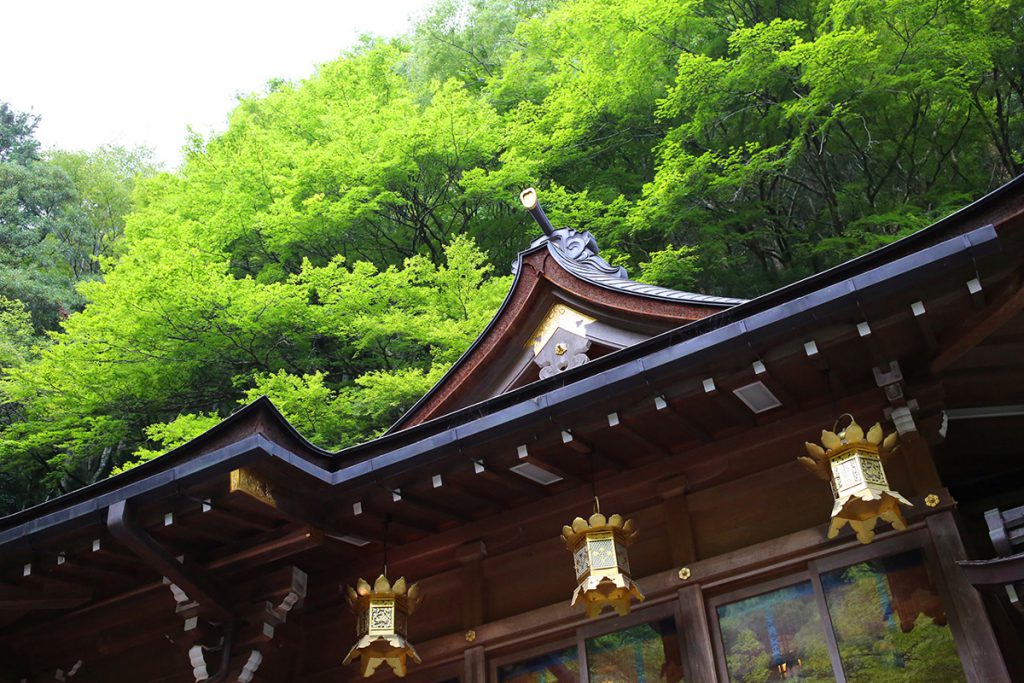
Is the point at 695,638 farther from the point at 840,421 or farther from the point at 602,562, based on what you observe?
the point at 840,421

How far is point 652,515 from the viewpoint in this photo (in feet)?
20.0

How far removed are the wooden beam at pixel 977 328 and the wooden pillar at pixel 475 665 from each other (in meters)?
3.66

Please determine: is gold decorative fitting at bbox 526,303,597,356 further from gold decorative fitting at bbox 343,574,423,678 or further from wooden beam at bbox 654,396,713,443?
gold decorative fitting at bbox 343,574,423,678

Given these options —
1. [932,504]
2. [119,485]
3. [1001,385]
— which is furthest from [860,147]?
[119,485]

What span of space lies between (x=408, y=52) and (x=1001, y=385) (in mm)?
25482

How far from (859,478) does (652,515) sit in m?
1.70

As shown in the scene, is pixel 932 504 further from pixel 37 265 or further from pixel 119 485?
pixel 37 265

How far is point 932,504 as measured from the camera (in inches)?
197

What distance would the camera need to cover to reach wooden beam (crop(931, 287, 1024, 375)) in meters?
4.64

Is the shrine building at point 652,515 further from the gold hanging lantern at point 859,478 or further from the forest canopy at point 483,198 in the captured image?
the forest canopy at point 483,198

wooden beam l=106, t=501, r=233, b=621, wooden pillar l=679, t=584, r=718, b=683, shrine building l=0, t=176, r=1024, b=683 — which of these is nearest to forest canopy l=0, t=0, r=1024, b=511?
shrine building l=0, t=176, r=1024, b=683

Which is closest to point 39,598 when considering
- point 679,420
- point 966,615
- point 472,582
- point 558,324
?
point 472,582

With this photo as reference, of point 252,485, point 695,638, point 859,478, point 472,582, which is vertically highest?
point 252,485

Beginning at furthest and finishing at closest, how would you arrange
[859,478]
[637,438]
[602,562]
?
[637,438] → [602,562] → [859,478]
